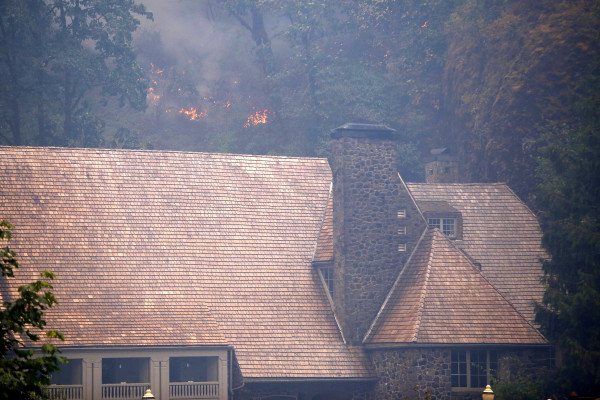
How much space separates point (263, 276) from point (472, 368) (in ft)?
27.5

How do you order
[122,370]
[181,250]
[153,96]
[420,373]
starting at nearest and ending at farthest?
[420,373]
[122,370]
[181,250]
[153,96]

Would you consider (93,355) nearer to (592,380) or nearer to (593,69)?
(592,380)

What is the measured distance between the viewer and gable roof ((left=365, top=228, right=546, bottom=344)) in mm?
36469

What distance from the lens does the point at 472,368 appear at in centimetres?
3672

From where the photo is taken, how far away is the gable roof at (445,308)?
36.5 metres

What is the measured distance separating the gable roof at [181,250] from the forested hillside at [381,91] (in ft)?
29.5

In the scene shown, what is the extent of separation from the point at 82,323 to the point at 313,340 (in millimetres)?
8172

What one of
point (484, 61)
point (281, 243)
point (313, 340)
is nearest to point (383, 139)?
point (281, 243)

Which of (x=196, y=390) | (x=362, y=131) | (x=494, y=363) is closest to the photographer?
(x=196, y=390)

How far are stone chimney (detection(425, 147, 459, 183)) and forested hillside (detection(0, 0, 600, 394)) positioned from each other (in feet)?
2.53

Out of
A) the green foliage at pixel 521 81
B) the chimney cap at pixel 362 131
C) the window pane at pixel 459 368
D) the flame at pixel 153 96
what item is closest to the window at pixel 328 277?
the chimney cap at pixel 362 131

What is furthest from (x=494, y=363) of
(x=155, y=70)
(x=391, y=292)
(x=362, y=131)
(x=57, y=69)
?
(x=155, y=70)

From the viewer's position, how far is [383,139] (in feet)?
131

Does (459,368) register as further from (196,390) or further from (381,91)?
(381,91)
